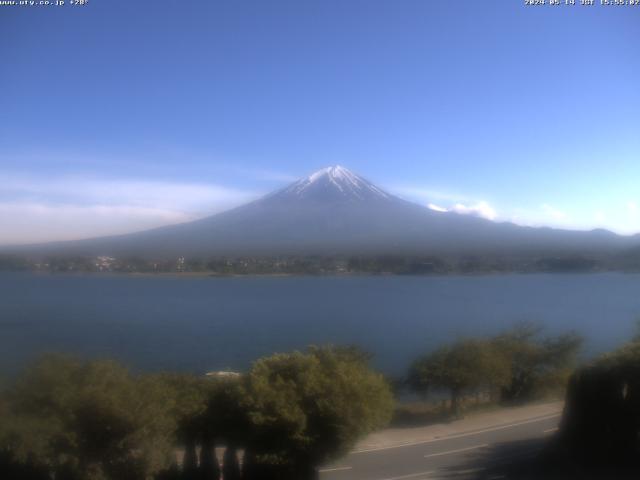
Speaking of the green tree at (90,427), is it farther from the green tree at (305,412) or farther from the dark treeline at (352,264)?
the dark treeline at (352,264)

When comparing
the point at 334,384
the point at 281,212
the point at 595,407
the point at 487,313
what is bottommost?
the point at 487,313

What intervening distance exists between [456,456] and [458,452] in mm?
138

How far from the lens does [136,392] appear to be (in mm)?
4582

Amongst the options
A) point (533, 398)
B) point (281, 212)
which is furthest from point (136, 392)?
point (281, 212)

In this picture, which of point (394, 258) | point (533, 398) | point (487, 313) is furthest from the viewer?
point (394, 258)

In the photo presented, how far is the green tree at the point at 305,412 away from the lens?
4762 millimetres

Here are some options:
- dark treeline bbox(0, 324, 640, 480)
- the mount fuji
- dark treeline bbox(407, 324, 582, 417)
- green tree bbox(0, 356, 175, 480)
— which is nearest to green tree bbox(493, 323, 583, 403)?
dark treeline bbox(407, 324, 582, 417)

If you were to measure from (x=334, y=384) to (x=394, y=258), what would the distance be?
1815cm

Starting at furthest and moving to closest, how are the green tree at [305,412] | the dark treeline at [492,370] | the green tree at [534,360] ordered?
the dark treeline at [492,370]
the green tree at [534,360]
the green tree at [305,412]

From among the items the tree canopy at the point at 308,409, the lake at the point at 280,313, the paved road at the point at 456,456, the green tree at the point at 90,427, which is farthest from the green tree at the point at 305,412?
the lake at the point at 280,313

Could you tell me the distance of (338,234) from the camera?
97.4 ft

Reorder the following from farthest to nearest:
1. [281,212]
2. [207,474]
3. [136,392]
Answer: [281,212]
[207,474]
[136,392]

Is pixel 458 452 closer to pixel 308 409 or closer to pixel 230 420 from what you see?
pixel 308 409

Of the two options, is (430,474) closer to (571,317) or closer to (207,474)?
(207,474)
